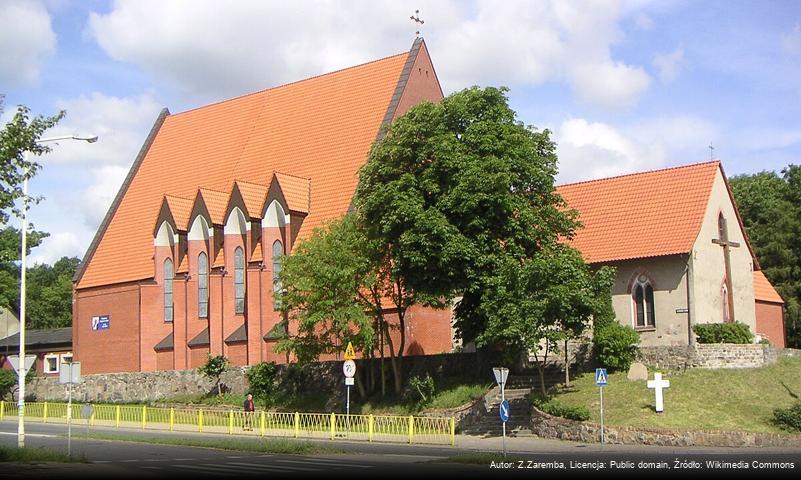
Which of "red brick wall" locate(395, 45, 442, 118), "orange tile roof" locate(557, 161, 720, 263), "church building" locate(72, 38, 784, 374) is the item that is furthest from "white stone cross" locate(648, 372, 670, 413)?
"red brick wall" locate(395, 45, 442, 118)

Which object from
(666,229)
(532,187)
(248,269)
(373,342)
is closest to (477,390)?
(373,342)

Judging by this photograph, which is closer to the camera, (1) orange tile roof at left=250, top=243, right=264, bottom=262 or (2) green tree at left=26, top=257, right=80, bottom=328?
(1) orange tile roof at left=250, top=243, right=264, bottom=262

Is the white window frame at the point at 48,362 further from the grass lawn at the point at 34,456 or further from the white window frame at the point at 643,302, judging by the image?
the grass lawn at the point at 34,456

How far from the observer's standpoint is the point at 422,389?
3931cm

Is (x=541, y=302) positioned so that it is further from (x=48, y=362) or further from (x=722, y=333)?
(x=48, y=362)

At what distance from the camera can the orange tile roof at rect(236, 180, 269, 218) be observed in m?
51.8

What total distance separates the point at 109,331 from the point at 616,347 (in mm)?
33790

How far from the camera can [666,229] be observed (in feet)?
136

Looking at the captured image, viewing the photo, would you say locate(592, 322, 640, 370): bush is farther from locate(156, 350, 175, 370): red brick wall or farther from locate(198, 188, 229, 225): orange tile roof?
locate(156, 350, 175, 370): red brick wall

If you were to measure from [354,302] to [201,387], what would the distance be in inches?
529

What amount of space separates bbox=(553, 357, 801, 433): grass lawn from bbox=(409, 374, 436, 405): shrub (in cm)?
542

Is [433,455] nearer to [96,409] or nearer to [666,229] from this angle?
[666,229]

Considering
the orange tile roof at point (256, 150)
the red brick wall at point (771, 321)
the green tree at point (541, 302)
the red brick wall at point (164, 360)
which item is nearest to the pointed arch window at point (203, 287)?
the orange tile roof at point (256, 150)

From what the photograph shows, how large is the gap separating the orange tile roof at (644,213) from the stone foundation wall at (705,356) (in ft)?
15.7
